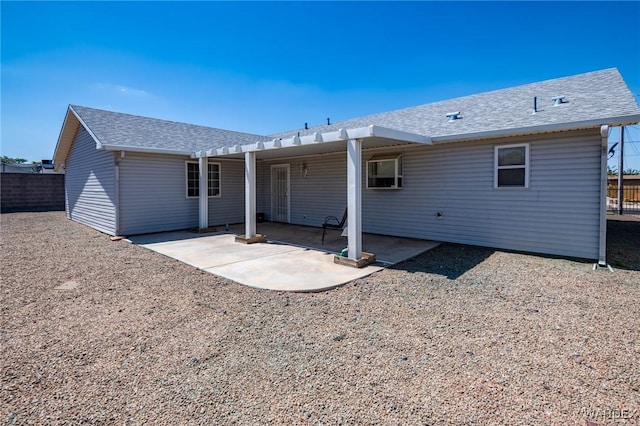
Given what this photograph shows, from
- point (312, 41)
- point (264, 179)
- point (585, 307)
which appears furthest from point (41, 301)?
point (312, 41)

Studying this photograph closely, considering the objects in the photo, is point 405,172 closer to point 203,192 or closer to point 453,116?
point 453,116

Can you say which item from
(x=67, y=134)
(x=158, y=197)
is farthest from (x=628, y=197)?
(x=67, y=134)

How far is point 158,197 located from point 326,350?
916 cm

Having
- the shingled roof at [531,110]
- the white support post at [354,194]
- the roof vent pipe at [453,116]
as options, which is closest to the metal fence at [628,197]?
the shingled roof at [531,110]

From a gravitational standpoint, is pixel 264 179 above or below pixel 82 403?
above

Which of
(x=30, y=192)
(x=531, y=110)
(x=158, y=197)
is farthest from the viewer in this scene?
(x=30, y=192)

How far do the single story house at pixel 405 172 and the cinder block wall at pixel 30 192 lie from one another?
737 centimetres

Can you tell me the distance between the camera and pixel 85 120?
10.2 metres

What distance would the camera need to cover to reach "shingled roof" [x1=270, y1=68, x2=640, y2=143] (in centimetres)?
600

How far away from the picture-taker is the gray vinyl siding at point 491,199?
20.8 feet

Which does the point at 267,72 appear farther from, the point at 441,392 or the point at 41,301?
the point at 441,392

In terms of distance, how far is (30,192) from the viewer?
18.6 meters

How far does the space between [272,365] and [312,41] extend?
12.2 metres

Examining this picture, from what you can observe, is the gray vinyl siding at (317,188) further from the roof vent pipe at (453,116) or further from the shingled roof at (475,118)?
the roof vent pipe at (453,116)
